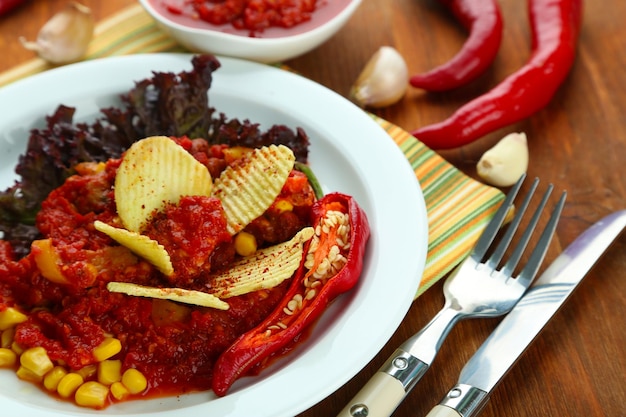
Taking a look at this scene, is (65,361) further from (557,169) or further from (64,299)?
(557,169)

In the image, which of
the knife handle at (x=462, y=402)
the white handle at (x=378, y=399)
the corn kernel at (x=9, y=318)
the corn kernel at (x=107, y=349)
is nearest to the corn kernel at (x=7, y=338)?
the corn kernel at (x=9, y=318)

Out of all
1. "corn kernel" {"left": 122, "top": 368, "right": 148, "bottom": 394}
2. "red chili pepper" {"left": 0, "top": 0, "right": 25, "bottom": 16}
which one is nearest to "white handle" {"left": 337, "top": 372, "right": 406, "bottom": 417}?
"corn kernel" {"left": 122, "top": 368, "right": 148, "bottom": 394}

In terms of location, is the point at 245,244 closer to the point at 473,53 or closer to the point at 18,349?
the point at 18,349

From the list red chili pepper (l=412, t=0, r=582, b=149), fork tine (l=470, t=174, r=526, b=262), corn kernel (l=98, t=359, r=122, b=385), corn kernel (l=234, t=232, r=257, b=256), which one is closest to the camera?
corn kernel (l=98, t=359, r=122, b=385)

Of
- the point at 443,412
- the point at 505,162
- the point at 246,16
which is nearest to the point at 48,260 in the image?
the point at 443,412

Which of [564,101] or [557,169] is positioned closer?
[557,169]

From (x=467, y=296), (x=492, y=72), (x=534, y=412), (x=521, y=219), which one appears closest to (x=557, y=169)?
(x=521, y=219)

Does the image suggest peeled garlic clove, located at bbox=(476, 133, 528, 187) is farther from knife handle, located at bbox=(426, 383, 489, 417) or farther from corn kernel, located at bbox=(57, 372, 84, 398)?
corn kernel, located at bbox=(57, 372, 84, 398)
